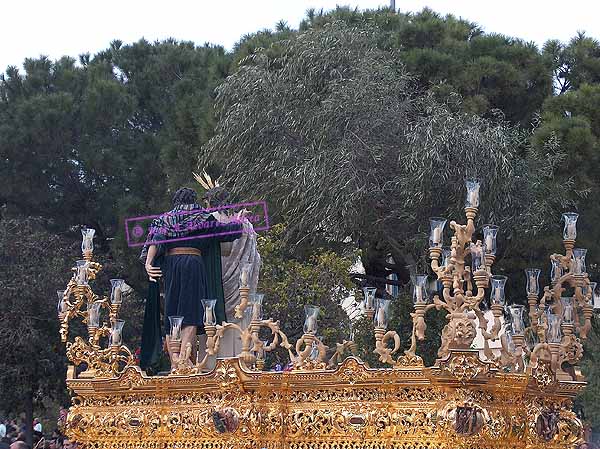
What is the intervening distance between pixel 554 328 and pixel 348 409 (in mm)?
1719

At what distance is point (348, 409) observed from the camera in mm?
9211

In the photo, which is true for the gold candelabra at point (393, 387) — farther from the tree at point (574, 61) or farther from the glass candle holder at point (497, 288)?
the tree at point (574, 61)

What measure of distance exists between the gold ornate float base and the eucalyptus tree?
30.4 ft

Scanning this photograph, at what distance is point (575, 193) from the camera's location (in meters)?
20.2

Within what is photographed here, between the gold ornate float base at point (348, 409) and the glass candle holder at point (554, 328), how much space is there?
26 cm

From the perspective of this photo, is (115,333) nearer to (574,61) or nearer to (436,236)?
(436,236)

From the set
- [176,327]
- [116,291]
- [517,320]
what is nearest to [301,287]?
[116,291]

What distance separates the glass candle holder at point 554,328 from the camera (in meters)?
9.32

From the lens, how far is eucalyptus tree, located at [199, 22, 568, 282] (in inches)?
749

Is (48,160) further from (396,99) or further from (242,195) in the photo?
(396,99)

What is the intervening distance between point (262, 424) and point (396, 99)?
11563 mm

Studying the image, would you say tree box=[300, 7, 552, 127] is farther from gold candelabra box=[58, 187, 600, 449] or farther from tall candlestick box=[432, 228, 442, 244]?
tall candlestick box=[432, 228, 442, 244]

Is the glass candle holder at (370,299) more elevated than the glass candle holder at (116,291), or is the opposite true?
the glass candle holder at (116,291)

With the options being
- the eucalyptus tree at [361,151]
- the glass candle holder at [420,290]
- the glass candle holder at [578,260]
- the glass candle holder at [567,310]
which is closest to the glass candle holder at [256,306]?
the glass candle holder at [420,290]
